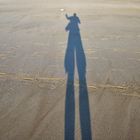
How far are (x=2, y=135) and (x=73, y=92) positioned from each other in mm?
1968

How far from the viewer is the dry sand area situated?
15.7 feet

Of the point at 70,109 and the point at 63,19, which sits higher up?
the point at 63,19

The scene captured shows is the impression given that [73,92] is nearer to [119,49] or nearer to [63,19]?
[119,49]

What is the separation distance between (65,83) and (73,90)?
0.40 m

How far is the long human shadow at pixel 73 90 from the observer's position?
473 cm

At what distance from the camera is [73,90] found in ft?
19.5

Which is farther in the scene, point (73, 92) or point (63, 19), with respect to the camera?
point (63, 19)

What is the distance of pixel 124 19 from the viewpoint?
37.5ft

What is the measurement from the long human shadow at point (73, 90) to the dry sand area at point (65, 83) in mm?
21

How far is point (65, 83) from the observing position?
6.25 meters

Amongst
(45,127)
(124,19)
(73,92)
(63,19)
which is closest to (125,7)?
(124,19)

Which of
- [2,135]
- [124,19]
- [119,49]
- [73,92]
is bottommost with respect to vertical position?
[2,135]

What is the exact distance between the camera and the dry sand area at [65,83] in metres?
4.78

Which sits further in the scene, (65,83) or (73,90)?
(65,83)
